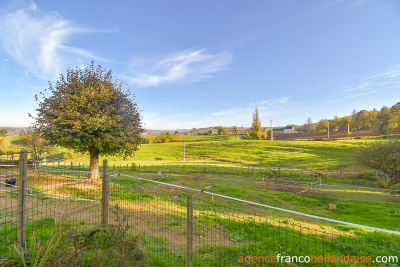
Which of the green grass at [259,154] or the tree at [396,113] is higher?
the tree at [396,113]

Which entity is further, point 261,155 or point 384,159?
point 261,155

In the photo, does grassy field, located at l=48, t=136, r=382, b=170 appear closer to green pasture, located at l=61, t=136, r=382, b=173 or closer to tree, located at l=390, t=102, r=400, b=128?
green pasture, located at l=61, t=136, r=382, b=173

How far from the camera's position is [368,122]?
64812mm

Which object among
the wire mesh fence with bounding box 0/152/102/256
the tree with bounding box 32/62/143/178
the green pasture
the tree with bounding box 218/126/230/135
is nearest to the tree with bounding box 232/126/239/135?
the tree with bounding box 218/126/230/135

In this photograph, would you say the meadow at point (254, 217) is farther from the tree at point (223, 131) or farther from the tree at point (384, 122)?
the tree at point (223, 131)

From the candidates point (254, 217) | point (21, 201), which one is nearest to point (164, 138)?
point (254, 217)

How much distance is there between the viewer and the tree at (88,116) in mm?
10875

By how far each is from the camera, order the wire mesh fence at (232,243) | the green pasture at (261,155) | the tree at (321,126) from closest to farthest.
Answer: the wire mesh fence at (232,243) → the green pasture at (261,155) → the tree at (321,126)

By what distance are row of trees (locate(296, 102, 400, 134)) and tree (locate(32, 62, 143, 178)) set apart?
62008 millimetres

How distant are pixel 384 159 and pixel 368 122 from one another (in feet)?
203

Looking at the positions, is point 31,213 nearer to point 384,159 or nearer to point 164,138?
point 384,159

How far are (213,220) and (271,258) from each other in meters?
3.13

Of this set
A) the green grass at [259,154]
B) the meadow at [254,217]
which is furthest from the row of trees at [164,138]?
the meadow at [254,217]

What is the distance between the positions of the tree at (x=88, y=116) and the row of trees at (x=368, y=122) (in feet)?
203
